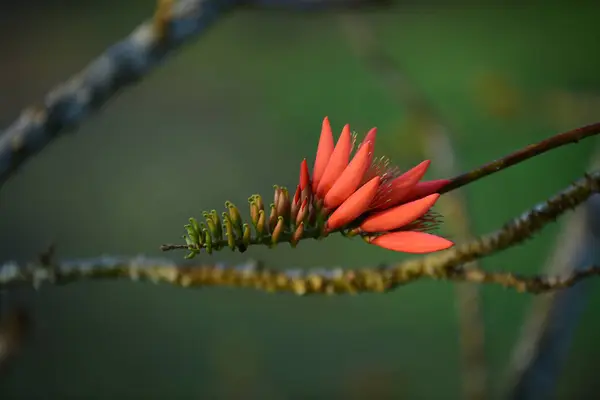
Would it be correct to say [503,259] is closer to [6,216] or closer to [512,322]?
[512,322]

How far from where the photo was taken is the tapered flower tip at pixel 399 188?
0.25 metres

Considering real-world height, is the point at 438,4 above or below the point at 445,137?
above

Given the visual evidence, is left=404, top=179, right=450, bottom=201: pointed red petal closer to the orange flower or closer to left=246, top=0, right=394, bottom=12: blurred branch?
the orange flower

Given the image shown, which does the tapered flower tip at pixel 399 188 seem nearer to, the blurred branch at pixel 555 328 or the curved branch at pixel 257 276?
the curved branch at pixel 257 276

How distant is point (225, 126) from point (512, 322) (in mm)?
1319

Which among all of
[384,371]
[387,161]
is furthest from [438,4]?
[387,161]

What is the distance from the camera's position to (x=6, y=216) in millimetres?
2059

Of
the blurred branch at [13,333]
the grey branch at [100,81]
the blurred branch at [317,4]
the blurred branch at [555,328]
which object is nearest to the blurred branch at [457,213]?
the blurred branch at [555,328]

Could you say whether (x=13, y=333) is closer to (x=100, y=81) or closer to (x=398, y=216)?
(x=100, y=81)

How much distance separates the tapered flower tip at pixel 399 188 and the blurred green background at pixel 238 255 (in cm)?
96

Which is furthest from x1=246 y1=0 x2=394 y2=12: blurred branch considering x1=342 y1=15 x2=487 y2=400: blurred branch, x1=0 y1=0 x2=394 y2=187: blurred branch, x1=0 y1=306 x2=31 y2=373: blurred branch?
x1=0 y1=306 x2=31 y2=373: blurred branch

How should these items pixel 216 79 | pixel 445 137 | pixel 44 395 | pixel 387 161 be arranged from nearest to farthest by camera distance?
pixel 387 161 < pixel 445 137 < pixel 44 395 < pixel 216 79

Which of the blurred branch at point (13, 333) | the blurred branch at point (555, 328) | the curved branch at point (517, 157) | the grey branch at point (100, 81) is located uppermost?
the grey branch at point (100, 81)

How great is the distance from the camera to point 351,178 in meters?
0.24
